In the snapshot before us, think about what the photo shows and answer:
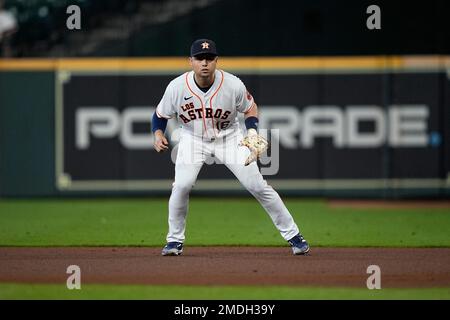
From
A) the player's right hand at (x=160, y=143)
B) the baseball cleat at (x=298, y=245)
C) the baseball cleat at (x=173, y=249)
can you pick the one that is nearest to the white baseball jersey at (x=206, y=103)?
the player's right hand at (x=160, y=143)

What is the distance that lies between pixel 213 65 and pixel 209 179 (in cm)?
777

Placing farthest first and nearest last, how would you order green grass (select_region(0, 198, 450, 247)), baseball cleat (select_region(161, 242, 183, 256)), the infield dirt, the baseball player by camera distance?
1. green grass (select_region(0, 198, 450, 247))
2. baseball cleat (select_region(161, 242, 183, 256))
3. the baseball player
4. the infield dirt

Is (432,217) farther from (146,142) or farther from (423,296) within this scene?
(423,296)

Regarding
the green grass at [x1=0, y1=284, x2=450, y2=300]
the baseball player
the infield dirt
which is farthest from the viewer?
the baseball player

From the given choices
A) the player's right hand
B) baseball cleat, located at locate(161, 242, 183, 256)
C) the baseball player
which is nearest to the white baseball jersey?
the baseball player

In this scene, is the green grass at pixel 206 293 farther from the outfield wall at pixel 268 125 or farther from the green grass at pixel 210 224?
the outfield wall at pixel 268 125

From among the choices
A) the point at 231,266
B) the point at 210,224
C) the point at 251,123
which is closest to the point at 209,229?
the point at 210,224

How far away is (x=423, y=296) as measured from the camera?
659 centimetres

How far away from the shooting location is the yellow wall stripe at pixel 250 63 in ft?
52.9

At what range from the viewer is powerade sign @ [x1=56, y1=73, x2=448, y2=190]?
16062 mm

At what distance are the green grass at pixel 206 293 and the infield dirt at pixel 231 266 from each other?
25 cm

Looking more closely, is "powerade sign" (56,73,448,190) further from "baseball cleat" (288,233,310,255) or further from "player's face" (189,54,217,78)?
"player's face" (189,54,217,78)

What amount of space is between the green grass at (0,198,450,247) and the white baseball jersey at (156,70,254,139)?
1.75 metres
